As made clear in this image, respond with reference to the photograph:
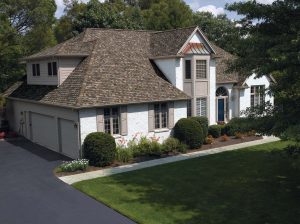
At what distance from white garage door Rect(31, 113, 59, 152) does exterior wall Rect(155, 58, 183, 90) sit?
875cm

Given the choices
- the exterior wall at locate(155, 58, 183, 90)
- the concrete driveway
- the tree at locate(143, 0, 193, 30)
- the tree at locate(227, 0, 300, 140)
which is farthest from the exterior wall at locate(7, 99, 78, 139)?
the tree at locate(143, 0, 193, 30)

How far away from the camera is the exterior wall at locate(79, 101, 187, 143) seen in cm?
2106

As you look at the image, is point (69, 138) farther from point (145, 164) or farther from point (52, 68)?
point (52, 68)

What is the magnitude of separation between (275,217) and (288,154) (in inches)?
88.1

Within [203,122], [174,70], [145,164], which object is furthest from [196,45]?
[145,164]

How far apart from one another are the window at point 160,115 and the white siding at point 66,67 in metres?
6.27

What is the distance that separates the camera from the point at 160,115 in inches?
970

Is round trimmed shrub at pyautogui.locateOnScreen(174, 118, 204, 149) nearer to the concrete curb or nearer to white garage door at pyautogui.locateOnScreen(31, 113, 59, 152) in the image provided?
the concrete curb

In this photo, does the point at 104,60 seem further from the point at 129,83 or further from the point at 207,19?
the point at 207,19

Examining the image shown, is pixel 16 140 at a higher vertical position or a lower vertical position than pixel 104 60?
lower

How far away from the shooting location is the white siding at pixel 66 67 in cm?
2478

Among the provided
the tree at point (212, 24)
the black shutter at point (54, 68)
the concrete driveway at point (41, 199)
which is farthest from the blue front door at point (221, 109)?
the tree at point (212, 24)

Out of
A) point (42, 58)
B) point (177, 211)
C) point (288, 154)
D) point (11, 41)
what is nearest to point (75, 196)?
point (177, 211)

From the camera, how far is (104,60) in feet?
83.4
